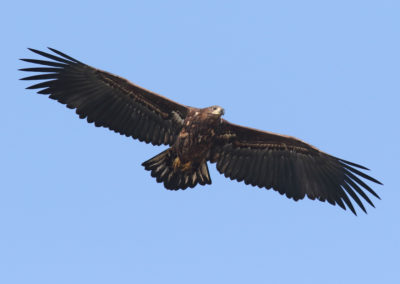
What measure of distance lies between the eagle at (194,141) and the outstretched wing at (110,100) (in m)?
0.02

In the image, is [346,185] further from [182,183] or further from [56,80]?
[56,80]

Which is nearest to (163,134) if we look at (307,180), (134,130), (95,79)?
(134,130)

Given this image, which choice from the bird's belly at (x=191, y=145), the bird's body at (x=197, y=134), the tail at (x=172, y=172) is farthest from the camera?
the tail at (x=172, y=172)

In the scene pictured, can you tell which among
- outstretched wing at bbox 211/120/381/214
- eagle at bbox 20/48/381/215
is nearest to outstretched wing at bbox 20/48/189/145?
eagle at bbox 20/48/381/215

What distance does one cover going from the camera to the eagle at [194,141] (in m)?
17.1

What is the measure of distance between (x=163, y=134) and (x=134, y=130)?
0.59 metres

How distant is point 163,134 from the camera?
17484 mm

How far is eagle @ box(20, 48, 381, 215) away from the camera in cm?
1706

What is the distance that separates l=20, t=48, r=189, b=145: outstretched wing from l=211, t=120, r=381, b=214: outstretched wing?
4.38 ft

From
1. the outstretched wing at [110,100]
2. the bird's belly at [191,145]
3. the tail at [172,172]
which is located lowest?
the tail at [172,172]

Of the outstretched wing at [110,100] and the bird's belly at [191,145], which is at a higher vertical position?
the outstretched wing at [110,100]

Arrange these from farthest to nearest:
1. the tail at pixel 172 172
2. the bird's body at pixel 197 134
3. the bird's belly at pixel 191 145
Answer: the tail at pixel 172 172, the bird's belly at pixel 191 145, the bird's body at pixel 197 134

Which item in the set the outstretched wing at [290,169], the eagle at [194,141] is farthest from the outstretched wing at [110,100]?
the outstretched wing at [290,169]

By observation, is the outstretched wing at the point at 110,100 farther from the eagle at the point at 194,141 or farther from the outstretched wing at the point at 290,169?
the outstretched wing at the point at 290,169
